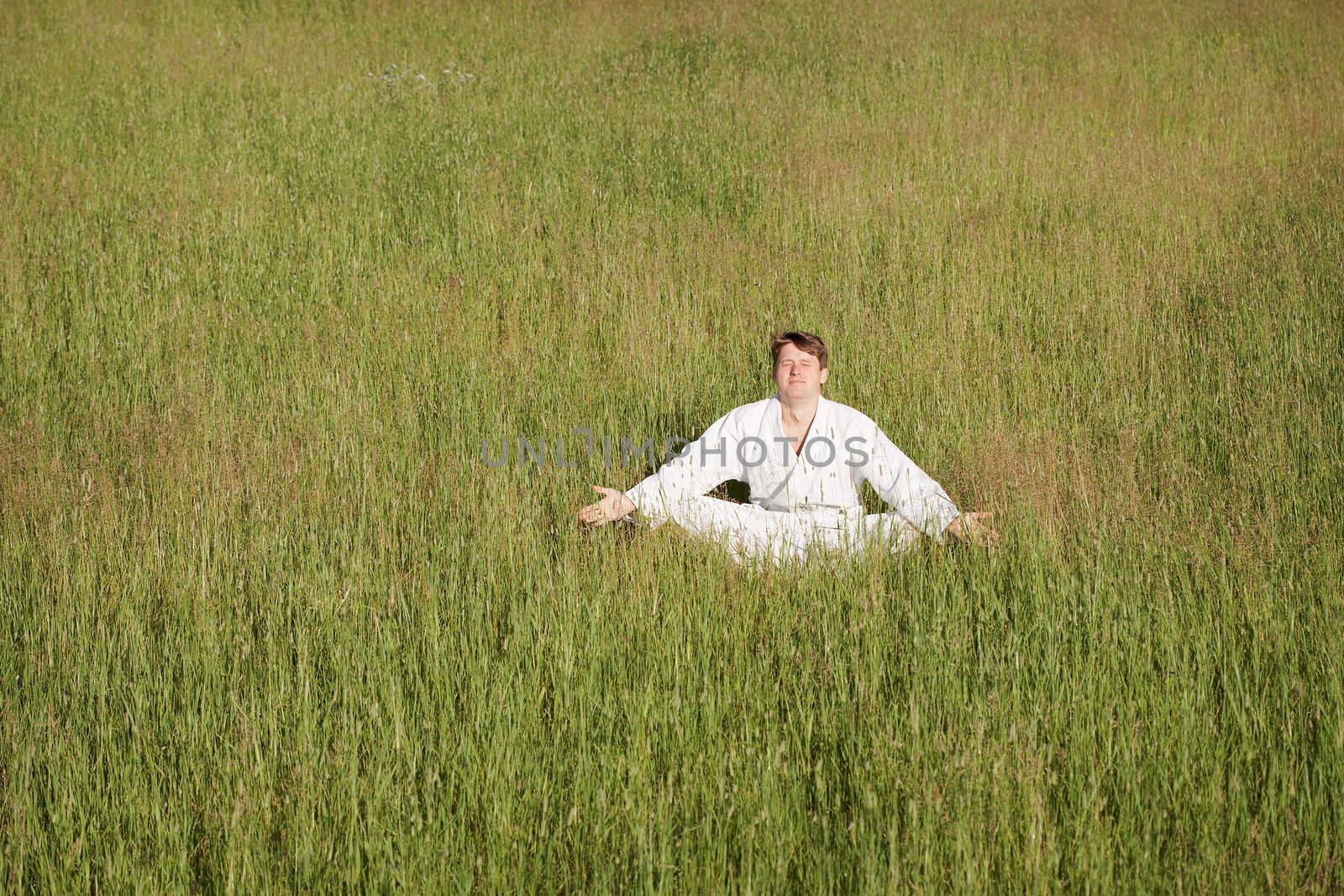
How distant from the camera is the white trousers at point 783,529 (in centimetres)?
363

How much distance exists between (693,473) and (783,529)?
56 centimetres

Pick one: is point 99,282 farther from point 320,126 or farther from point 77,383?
point 320,126

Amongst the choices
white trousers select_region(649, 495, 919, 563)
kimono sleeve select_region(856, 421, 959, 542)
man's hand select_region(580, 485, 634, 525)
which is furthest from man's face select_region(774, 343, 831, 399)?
man's hand select_region(580, 485, 634, 525)

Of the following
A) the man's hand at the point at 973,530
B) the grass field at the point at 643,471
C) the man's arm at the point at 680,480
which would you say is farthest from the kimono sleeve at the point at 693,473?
the man's hand at the point at 973,530

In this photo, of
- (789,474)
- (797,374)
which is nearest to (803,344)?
(797,374)

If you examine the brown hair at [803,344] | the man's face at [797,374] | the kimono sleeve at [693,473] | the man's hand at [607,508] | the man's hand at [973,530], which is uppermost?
the brown hair at [803,344]

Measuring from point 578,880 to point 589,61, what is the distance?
9.58 metres

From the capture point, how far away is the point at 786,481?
13.6 ft

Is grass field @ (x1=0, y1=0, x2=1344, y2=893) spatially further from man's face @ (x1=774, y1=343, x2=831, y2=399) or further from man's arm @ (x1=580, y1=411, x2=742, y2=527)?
man's face @ (x1=774, y1=343, x2=831, y2=399)

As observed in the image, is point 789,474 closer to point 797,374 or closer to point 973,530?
point 797,374

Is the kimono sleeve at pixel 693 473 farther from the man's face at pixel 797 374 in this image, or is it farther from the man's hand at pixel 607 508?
the man's face at pixel 797 374

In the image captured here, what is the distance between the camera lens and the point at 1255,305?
5.78 m

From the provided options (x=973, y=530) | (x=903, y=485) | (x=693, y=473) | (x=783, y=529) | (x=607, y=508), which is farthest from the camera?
(x=693, y=473)

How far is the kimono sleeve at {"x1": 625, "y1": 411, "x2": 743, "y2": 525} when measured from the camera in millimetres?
4078
